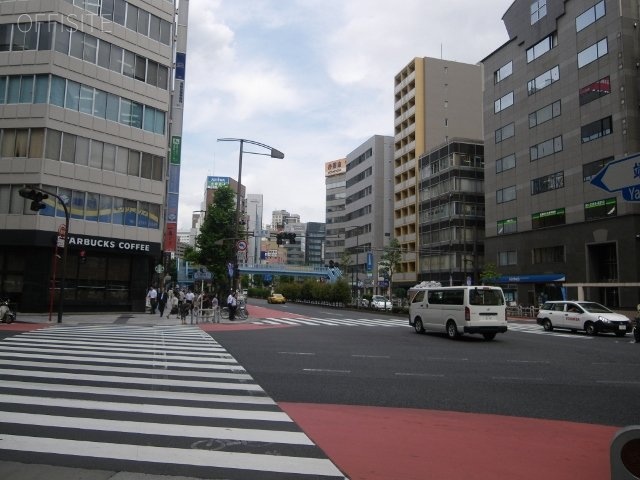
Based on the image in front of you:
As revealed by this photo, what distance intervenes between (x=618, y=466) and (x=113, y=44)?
34434mm

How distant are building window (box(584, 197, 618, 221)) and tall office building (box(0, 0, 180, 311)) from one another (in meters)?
34.7

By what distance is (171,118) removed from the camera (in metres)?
44.5

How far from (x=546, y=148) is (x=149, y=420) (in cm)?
4962

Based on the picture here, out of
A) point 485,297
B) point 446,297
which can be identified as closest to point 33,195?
point 446,297

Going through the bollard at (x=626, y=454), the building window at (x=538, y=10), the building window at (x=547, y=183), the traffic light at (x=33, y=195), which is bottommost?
the bollard at (x=626, y=454)

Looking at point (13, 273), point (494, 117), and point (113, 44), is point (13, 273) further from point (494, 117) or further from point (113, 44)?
point (494, 117)

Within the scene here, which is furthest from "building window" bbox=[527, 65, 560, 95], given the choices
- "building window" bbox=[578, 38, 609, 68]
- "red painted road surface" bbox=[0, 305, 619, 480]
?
"red painted road surface" bbox=[0, 305, 619, 480]

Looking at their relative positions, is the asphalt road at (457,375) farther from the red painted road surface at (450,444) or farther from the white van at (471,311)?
the white van at (471,311)

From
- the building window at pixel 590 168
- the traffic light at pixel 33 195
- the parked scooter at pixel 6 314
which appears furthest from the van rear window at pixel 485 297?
the building window at pixel 590 168

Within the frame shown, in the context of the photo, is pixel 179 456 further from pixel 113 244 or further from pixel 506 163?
pixel 506 163

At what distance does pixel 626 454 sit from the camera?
3344mm

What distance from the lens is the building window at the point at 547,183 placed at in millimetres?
46844

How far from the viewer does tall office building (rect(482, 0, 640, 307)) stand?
133 ft

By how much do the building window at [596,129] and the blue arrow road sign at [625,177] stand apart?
4335 centimetres
